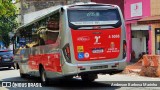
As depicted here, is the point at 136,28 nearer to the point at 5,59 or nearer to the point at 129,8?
the point at 129,8

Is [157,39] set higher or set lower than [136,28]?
lower

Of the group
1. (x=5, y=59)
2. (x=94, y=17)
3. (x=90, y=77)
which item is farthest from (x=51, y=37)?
(x=5, y=59)

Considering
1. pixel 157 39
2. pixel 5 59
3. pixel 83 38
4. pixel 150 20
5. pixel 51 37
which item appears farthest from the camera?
pixel 5 59

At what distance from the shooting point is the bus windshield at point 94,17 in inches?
524

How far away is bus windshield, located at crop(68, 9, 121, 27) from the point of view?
1330 cm

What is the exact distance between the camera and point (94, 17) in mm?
13508

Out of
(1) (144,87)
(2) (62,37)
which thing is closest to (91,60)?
(2) (62,37)

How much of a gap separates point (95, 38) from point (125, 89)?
84.1 inches

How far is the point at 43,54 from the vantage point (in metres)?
15.4

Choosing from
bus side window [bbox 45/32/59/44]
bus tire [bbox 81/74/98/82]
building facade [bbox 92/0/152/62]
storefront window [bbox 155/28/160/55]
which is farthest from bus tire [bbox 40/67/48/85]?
building facade [bbox 92/0/152/62]

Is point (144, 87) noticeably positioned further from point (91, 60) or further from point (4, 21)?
point (4, 21)

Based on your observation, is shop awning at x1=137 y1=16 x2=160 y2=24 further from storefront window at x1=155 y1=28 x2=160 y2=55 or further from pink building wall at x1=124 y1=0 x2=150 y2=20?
storefront window at x1=155 y1=28 x2=160 y2=55

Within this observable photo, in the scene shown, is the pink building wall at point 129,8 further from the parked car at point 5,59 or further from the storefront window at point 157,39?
the parked car at point 5,59

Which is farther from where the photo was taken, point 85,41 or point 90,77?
point 90,77
